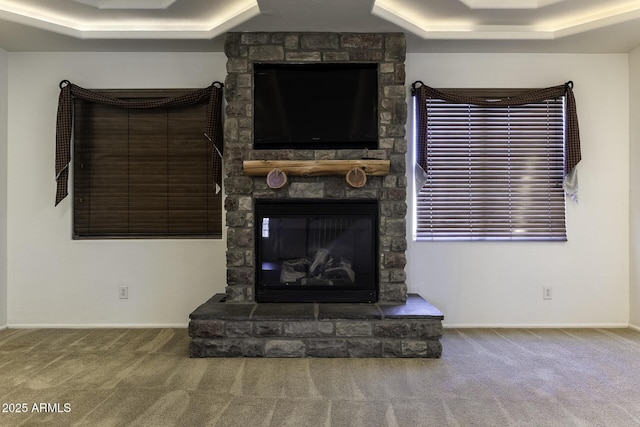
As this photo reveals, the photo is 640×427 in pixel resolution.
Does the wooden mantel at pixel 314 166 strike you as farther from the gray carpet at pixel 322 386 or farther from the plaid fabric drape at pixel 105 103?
the gray carpet at pixel 322 386

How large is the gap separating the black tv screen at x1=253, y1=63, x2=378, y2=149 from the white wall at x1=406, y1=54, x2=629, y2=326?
0.66 meters

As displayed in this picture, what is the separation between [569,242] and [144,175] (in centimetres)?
380

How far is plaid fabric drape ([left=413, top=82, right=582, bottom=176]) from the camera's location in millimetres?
3703

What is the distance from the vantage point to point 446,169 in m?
3.83

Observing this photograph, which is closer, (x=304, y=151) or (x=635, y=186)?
(x=304, y=151)

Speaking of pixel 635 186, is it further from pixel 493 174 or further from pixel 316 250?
pixel 316 250

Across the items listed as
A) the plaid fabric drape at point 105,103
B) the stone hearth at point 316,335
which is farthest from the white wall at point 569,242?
the plaid fabric drape at point 105,103

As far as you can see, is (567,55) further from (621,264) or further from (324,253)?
(324,253)

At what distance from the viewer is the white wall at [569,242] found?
12.5 ft

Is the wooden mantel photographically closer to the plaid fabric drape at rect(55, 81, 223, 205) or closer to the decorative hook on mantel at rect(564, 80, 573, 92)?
the plaid fabric drape at rect(55, 81, 223, 205)

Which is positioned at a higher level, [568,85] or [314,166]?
[568,85]

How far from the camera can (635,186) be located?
147 inches

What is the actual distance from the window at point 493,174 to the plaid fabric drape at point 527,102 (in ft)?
0.29

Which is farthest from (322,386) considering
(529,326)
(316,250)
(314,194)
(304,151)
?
(529,326)
